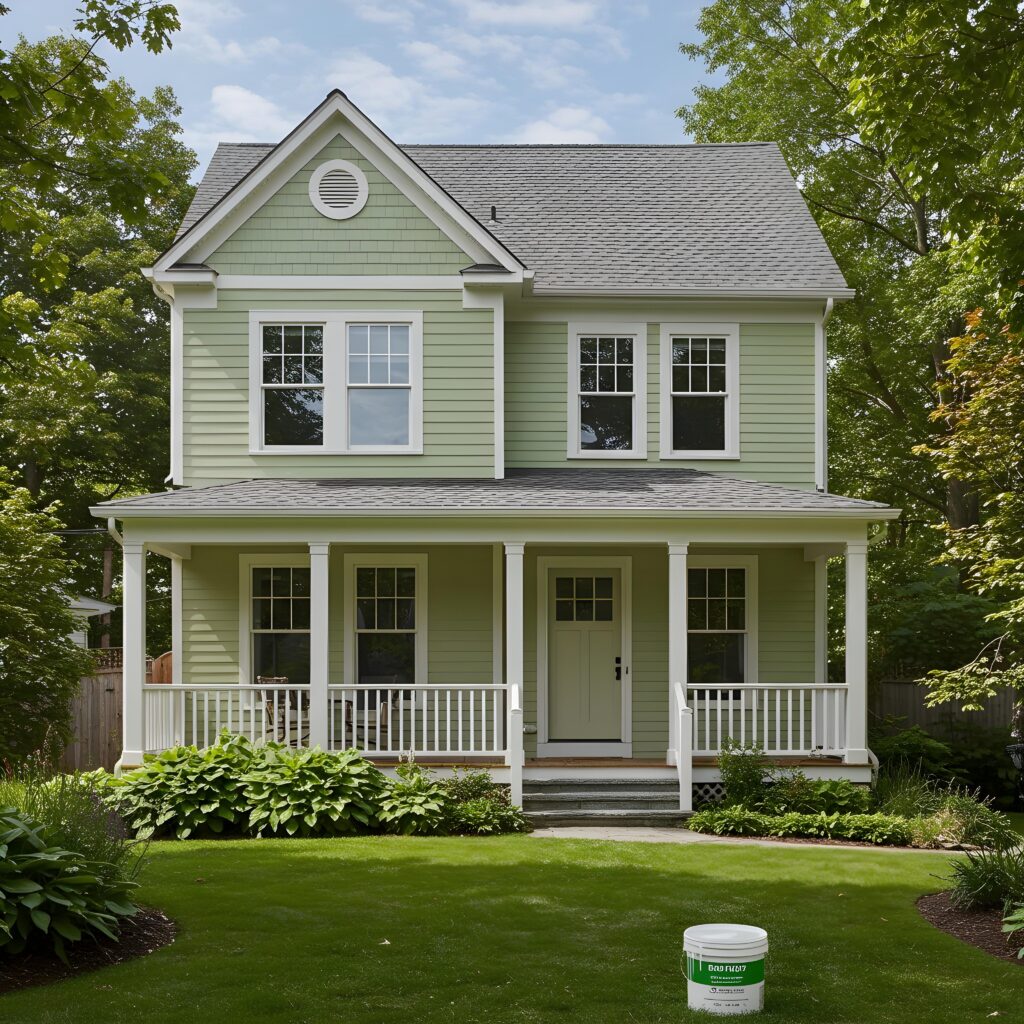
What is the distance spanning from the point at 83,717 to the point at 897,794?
11579 millimetres

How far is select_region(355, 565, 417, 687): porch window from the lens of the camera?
15.2m

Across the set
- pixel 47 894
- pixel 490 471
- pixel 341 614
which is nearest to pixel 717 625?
pixel 490 471

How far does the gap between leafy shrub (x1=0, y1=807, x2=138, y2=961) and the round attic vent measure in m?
9.40

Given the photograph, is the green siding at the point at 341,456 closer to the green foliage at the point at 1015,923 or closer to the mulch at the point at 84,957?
the mulch at the point at 84,957

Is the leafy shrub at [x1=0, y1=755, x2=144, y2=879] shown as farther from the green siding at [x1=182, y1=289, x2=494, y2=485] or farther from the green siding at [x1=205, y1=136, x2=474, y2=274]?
the green siding at [x1=205, y1=136, x2=474, y2=274]

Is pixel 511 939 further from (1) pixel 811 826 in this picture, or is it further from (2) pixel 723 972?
(1) pixel 811 826

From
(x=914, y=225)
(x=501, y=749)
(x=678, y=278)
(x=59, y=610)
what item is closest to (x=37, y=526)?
(x=59, y=610)

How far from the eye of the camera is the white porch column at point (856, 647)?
44.9 ft

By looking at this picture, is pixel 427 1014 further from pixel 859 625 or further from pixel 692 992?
pixel 859 625

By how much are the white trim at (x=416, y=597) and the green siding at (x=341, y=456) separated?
1.08 m

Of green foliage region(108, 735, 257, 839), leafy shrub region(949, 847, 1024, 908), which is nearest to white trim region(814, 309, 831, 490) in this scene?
leafy shrub region(949, 847, 1024, 908)

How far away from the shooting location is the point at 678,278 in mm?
15820

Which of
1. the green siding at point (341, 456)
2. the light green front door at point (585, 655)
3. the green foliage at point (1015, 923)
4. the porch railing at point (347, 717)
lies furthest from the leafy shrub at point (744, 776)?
the green foliage at point (1015, 923)

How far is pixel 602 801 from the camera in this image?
13.4 m
